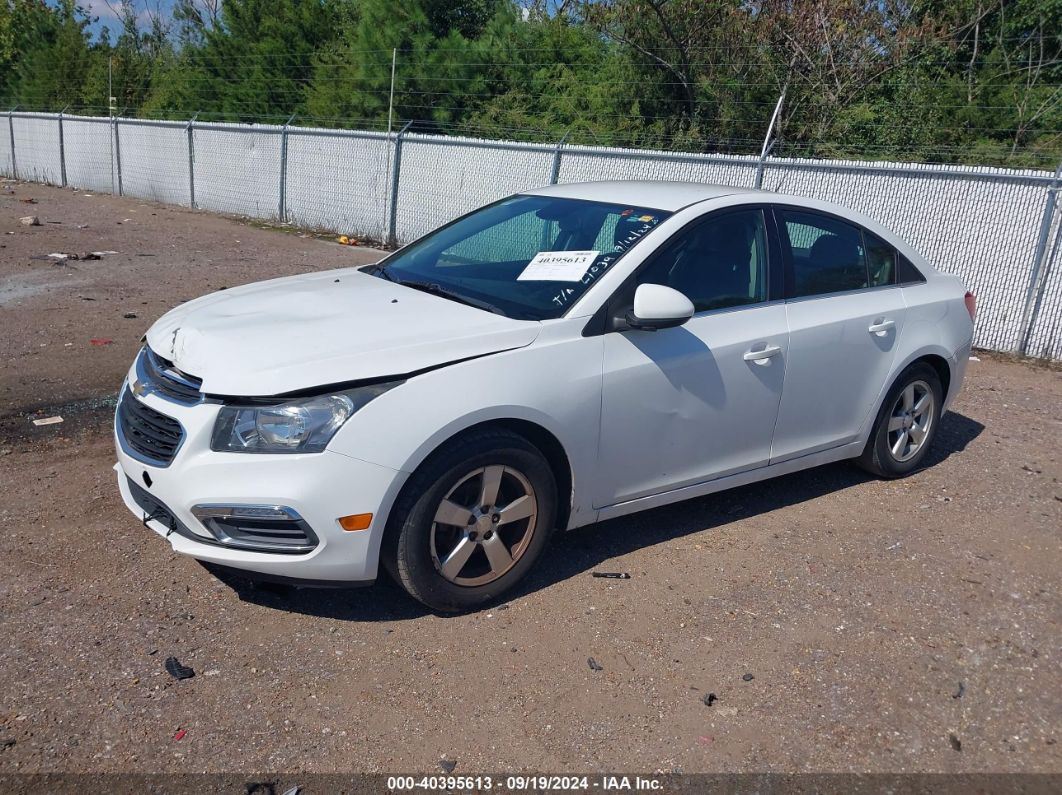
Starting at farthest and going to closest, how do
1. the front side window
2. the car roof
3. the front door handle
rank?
the car roof
the front door handle
the front side window

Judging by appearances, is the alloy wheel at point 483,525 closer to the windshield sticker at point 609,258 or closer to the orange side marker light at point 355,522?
the orange side marker light at point 355,522

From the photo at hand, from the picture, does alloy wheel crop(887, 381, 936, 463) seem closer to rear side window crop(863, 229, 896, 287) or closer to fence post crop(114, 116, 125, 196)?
rear side window crop(863, 229, 896, 287)

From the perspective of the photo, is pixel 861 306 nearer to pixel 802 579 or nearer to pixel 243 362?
pixel 802 579

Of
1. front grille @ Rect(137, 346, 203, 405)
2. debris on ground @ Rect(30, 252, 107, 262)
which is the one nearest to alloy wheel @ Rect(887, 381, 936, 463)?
front grille @ Rect(137, 346, 203, 405)

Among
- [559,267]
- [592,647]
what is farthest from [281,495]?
[559,267]

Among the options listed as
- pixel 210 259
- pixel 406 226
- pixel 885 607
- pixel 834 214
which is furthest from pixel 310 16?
pixel 885 607

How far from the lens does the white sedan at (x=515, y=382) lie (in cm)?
343

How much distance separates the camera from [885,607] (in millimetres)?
4121

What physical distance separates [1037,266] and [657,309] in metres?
6.53

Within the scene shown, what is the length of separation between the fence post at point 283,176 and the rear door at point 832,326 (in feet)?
44.4

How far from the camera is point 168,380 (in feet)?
12.2

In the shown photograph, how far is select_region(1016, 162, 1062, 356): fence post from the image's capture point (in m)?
8.68

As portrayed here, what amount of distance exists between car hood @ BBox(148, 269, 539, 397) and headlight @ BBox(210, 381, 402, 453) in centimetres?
6

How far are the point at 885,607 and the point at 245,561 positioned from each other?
2718mm
